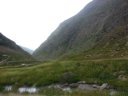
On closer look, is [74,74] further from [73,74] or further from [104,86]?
[104,86]

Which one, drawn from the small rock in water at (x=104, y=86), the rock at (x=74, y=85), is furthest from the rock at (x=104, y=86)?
the rock at (x=74, y=85)

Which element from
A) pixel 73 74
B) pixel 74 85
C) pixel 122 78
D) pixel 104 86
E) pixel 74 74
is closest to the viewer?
pixel 104 86

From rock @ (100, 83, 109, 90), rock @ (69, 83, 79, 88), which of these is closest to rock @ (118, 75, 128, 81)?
rock @ (100, 83, 109, 90)

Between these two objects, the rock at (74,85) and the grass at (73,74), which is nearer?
the rock at (74,85)

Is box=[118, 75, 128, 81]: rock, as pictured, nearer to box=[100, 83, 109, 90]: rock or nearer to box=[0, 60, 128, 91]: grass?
box=[0, 60, 128, 91]: grass

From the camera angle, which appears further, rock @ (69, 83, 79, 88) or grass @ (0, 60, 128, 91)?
grass @ (0, 60, 128, 91)

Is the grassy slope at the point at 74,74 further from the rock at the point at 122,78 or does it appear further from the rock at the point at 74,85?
the rock at the point at 74,85

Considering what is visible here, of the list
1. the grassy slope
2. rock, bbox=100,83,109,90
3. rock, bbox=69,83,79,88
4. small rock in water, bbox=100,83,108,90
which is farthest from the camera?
the grassy slope

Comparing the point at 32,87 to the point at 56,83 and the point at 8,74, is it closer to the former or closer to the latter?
the point at 56,83

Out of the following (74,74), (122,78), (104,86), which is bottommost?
(104,86)

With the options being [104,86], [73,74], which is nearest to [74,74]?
[73,74]

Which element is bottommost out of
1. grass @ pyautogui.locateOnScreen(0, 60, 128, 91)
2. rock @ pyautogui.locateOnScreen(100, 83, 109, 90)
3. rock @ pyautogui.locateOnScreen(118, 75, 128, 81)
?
rock @ pyautogui.locateOnScreen(100, 83, 109, 90)

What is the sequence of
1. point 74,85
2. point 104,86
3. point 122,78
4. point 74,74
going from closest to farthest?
point 104,86, point 74,85, point 122,78, point 74,74

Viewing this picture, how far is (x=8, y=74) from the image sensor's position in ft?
225
